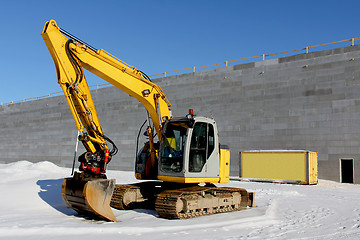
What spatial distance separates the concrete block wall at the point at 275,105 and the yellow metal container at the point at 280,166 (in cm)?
114

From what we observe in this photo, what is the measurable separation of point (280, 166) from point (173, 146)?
459 inches

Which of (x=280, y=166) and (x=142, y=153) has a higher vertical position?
(x=142, y=153)

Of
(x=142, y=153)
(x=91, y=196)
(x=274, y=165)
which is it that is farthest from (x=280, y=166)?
(x=91, y=196)

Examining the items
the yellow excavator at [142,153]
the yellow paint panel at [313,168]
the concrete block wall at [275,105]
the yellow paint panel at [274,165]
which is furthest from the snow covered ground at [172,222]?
the concrete block wall at [275,105]

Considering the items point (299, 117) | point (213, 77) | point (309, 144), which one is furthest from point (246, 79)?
point (309, 144)

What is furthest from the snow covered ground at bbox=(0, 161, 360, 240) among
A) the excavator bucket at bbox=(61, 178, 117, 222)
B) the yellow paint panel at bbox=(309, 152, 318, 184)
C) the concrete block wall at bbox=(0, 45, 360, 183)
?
the concrete block wall at bbox=(0, 45, 360, 183)

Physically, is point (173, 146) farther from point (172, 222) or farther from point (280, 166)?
point (280, 166)

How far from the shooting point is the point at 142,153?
9852 mm

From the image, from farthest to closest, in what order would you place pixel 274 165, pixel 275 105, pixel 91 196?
pixel 275 105, pixel 274 165, pixel 91 196

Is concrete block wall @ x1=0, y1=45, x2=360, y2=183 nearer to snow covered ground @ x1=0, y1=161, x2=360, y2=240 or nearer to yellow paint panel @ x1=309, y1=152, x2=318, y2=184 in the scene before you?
yellow paint panel @ x1=309, y1=152, x2=318, y2=184

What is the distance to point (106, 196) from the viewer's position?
777cm

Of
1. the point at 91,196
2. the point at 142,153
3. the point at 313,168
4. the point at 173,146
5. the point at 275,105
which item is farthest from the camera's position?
the point at 275,105

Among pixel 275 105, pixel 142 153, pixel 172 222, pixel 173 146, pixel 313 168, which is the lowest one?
pixel 172 222

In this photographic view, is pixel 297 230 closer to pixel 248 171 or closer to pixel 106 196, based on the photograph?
pixel 106 196
